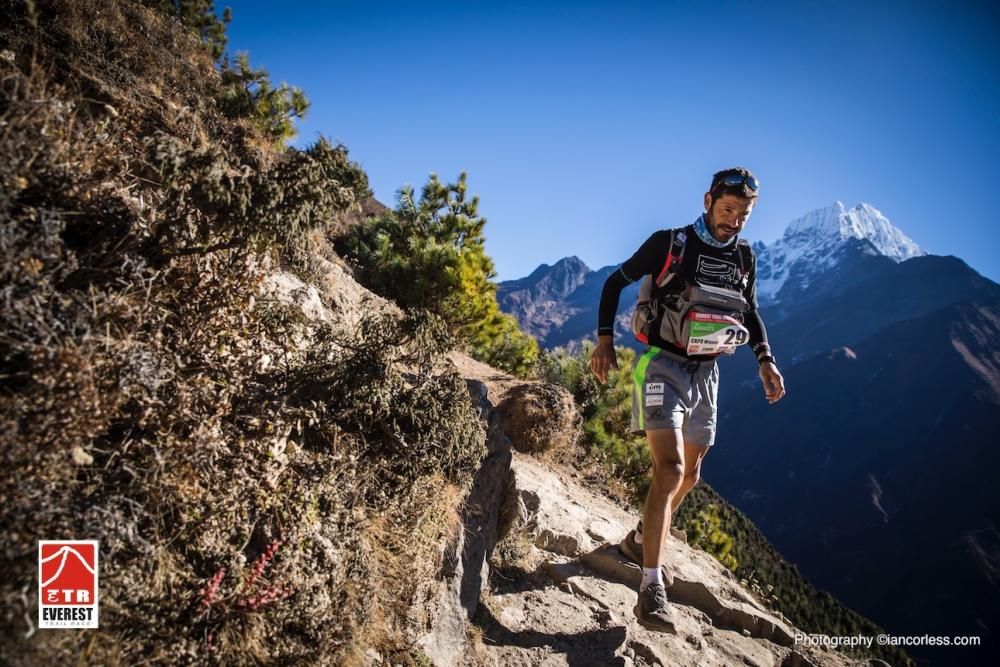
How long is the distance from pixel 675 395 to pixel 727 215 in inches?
49.7

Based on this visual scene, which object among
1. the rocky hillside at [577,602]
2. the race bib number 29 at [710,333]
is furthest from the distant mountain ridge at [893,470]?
the race bib number 29 at [710,333]

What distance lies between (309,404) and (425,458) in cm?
67

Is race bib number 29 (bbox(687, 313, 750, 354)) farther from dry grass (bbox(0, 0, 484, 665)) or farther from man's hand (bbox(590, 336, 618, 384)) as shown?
dry grass (bbox(0, 0, 484, 665))

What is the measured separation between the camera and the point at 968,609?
81.6 m

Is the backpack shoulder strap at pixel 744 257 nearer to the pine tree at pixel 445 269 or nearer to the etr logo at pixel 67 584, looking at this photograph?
the etr logo at pixel 67 584

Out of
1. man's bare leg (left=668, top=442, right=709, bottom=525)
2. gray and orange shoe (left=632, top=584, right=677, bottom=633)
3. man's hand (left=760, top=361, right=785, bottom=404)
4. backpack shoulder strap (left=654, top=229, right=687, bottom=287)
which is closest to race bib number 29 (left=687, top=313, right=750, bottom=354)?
backpack shoulder strap (left=654, top=229, right=687, bottom=287)

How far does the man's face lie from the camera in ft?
10.6

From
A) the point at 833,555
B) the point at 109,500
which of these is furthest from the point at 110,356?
the point at 833,555

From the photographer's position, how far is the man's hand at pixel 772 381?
11.6 feet

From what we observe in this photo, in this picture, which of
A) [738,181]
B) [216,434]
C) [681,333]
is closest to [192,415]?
[216,434]

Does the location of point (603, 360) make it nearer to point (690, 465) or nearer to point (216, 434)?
point (690, 465)

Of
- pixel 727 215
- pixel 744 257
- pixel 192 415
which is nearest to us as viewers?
pixel 192 415

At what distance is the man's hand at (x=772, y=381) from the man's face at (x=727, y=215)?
3.46 ft

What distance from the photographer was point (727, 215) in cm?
327
